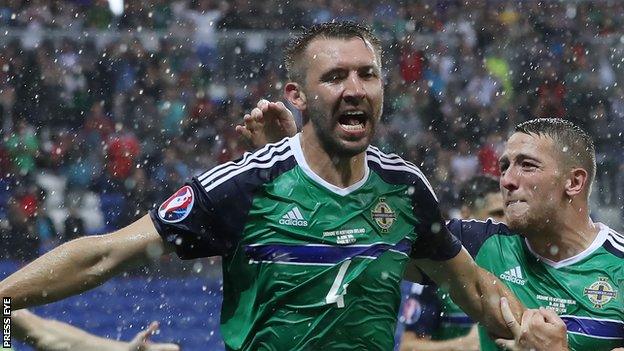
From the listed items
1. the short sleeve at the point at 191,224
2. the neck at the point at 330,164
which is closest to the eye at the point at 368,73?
the neck at the point at 330,164

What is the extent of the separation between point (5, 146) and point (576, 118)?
6.83m

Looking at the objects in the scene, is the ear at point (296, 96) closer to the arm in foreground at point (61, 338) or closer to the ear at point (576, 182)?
the arm in foreground at point (61, 338)

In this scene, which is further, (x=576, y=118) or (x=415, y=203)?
(x=576, y=118)

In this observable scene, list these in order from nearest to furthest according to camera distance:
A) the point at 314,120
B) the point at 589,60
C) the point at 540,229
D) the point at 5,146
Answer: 1. the point at 314,120
2. the point at 540,229
3. the point at 5,146
4. the point at 589,60

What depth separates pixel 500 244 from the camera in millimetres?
4566

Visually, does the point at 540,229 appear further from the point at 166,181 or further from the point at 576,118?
the point at 576,118

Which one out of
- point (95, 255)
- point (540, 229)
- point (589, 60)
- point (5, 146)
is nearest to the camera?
point (95, 255)

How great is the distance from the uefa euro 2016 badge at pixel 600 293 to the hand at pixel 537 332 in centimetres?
47

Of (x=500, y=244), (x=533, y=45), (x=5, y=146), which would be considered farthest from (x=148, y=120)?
(x=500, y=244)

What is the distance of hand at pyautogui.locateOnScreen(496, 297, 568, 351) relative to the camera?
12.5ft

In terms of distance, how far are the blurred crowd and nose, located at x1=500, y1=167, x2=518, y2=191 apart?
25.7 ft

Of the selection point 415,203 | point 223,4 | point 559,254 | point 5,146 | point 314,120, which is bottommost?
point 559,254

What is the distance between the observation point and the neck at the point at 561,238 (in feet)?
14.7

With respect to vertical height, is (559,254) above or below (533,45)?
below
